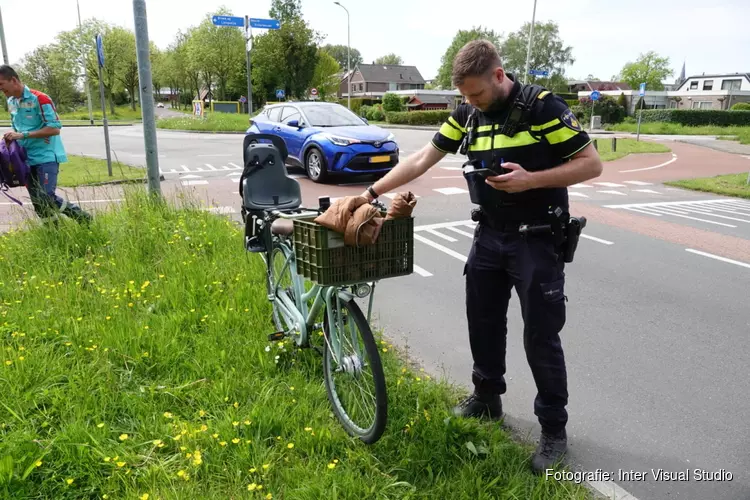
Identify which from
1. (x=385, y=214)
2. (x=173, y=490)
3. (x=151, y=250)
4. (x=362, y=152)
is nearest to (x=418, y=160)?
(x=385, y=214)

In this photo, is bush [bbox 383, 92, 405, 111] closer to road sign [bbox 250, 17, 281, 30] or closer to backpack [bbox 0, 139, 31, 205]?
road sign [bbox 250, 17, 281, 30]

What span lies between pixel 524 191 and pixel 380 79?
100079mm

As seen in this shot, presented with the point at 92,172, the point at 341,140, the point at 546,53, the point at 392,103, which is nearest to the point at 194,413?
the point at 341,140

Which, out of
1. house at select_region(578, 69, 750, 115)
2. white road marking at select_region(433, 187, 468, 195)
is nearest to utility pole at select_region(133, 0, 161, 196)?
white road marking at select_region(433, 187, 468, 195)

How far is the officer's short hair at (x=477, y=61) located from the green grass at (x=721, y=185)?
11.8m

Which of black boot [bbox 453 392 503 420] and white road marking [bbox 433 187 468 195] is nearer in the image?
black boot [bbox 453 392 503 420]

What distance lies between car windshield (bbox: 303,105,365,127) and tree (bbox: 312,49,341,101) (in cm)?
4137

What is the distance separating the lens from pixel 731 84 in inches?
2923

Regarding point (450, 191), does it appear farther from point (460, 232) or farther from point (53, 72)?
point (53, 72)

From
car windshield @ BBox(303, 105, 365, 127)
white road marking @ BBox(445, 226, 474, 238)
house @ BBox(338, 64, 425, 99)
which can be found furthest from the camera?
house @ BBox(338, 64, 425, 99)

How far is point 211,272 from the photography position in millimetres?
5016

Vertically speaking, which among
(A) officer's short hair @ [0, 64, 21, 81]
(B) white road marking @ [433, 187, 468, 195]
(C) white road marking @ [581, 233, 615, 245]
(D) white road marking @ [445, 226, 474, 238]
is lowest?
(C) white road marking @ [581, 233, 615, 245]

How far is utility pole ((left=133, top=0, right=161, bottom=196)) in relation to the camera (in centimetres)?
669

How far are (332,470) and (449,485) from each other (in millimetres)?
541
